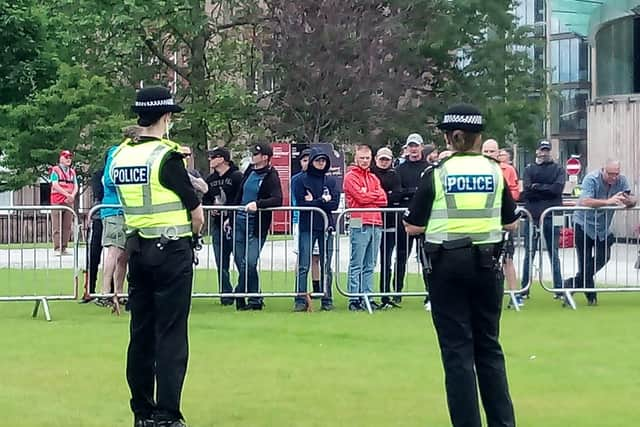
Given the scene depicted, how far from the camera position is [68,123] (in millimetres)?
40938

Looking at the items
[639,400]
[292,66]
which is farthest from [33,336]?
[292,66]

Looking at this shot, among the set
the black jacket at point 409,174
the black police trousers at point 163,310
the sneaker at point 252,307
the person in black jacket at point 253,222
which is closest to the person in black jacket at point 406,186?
the black jacket at point 409,174

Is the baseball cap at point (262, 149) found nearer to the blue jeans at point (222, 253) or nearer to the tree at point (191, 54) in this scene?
the blue jeans at point (222, 253)

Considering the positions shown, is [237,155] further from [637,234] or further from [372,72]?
[637,234]

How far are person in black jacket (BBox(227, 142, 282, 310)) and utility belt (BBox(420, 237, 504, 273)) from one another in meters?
7.67

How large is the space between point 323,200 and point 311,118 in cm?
2795

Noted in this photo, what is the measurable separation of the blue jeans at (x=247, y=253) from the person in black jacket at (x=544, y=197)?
3.36m

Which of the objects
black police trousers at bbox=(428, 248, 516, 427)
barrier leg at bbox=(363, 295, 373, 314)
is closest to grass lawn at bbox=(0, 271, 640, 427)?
barrier leg at bbox=(363, 295, 373, 314)

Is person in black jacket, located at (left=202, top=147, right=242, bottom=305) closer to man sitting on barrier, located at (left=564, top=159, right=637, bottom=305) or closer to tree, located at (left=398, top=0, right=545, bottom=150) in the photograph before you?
man sitting on barrier, located at (left=564, top=159, right=637, bottom=305)

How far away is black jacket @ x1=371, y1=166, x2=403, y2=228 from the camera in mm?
15070

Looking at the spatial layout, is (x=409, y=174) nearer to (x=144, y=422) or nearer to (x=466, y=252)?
(x=144, y=422)

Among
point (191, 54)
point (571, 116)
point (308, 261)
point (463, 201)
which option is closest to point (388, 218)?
point (308, 261)

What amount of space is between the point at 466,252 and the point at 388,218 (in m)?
8.13

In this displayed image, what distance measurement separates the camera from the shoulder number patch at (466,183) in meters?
6.99
